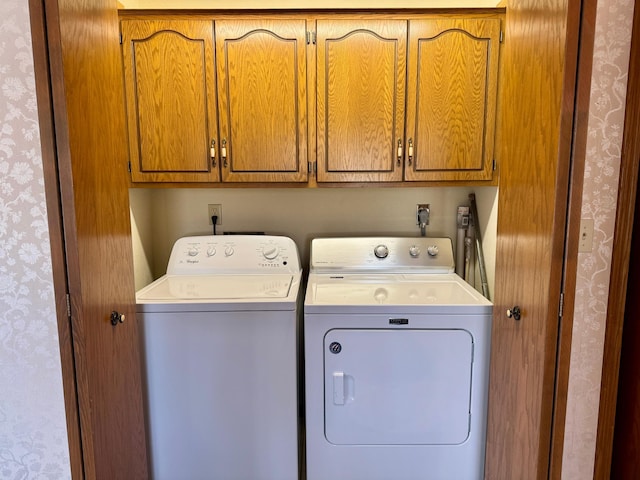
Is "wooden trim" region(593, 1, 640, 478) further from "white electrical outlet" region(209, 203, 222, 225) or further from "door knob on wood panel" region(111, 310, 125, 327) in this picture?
"white electrical outlet" region(209, 203, 222, 225)

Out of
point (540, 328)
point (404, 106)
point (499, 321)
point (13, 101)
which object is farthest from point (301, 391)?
point (13, 101)

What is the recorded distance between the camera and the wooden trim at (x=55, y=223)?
98 cm

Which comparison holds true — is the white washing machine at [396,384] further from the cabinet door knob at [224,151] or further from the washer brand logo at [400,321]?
the cabinet door knob at [224,151]

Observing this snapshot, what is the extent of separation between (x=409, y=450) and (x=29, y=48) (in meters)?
1.88

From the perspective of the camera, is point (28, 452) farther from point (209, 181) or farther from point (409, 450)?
point (409, 450)

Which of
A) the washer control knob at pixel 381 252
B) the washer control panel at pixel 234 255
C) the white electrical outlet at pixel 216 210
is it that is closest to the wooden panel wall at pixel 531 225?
the washer control knob at pixel 381 252

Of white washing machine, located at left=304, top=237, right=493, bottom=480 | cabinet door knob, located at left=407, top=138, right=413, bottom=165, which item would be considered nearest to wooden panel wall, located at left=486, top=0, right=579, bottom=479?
white washing machine, located at left=304, top=237, right=493, bottom=480

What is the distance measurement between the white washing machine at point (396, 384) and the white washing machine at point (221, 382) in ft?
0.36

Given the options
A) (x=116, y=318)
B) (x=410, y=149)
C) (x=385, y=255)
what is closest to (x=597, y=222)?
(x=410, y=149)

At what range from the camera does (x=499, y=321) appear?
56.9 inches

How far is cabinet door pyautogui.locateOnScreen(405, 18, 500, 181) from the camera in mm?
1740

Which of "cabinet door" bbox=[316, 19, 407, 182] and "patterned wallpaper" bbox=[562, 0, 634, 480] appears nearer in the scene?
"patterned wallpaper" bbox=[562, 0, 634, 480]

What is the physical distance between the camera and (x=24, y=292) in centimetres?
109

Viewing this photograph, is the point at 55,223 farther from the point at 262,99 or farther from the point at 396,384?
the point at 396,384
